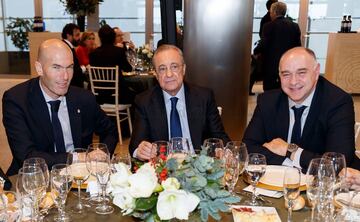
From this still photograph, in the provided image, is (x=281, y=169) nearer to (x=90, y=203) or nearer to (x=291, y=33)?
(x=90, y=203)

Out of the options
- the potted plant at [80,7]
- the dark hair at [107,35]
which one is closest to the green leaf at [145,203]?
the dark hair at [107,35]

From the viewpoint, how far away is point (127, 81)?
5402mm

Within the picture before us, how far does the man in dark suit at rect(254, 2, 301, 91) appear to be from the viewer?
19.2 feet

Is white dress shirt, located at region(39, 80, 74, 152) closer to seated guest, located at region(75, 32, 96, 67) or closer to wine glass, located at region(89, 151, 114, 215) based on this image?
wine glass, located at region(89, 151, 114, 215)

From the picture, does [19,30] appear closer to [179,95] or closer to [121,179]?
[179,95]

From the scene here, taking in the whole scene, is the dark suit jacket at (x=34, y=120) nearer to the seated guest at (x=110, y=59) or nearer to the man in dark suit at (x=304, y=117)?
the man in dark suit at (x=304, y=117)

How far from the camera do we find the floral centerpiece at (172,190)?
3.63 feet

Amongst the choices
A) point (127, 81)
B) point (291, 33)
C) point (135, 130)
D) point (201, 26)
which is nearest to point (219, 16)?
point (201, 26)

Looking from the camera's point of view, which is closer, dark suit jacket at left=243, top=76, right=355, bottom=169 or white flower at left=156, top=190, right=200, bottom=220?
white flower at left=156, top=190, right=200, bottom=220

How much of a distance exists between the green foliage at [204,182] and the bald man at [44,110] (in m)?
1.20

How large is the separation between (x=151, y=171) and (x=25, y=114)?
1.40m

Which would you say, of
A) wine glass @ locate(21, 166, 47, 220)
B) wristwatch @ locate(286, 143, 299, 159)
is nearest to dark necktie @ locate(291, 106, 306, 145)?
wristwatch @ locate(286, 143, 299, 159)

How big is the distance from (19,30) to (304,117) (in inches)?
391

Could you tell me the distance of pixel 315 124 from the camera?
2.30 meters
